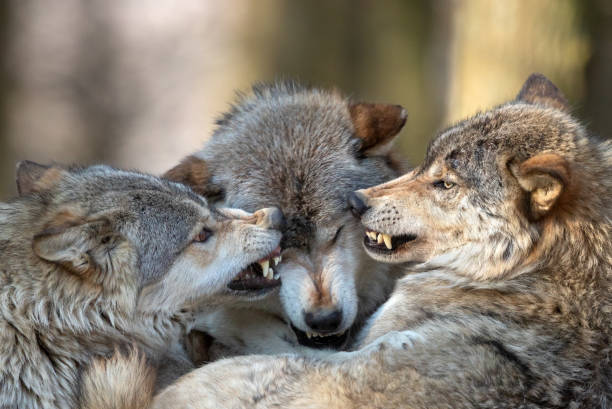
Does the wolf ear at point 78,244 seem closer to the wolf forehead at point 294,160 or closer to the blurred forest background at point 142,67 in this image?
the wolf forehead at point 294,160

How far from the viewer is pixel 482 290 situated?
4.38m

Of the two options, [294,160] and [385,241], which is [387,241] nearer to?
A: [385,241]

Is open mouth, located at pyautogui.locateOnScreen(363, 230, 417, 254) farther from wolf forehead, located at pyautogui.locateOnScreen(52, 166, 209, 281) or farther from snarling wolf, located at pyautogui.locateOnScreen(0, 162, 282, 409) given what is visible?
wolf forehead, located at pyautogui.locateOnScreen(52, 166, 209, 281)

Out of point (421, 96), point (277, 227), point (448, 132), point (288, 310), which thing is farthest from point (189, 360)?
point (421, 96)

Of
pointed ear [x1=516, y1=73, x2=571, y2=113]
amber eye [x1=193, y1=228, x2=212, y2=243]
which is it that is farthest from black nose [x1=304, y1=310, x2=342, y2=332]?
pointed ear [x1=516, y1=73, x2=571, y2=113]

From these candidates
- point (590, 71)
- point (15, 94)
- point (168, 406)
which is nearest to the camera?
point (168, 406)

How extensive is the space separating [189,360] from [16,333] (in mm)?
1160

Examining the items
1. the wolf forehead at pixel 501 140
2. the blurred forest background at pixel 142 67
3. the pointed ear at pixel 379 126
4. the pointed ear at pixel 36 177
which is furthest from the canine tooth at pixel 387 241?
the blurred forest background at pixel 142 67

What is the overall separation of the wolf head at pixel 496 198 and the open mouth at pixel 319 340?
552mm

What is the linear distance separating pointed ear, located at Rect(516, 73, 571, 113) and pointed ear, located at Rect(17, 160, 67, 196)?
9.77ft

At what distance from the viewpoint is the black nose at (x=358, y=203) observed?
15.6ft

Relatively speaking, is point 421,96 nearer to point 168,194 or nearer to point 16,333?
point 168,194

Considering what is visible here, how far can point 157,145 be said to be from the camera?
1222cm

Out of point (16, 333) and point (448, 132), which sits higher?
point (448, 132)
